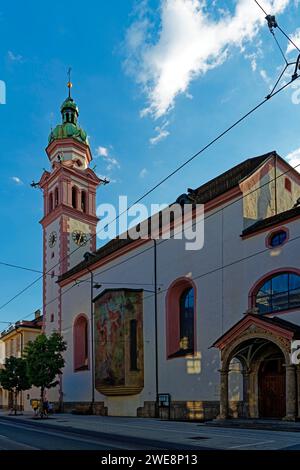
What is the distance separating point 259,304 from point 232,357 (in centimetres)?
265

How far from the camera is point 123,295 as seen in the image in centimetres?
3098

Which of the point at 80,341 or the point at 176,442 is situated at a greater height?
the point at 80,341

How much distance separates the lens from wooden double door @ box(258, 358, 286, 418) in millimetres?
21172

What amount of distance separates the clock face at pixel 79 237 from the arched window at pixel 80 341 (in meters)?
7.37

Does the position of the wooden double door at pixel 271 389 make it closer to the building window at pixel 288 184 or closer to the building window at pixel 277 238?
the building window at pixel 277 238

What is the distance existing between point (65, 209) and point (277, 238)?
24.5m

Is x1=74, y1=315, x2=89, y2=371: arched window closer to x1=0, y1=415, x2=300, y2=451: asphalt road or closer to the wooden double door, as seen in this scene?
the wooden double door

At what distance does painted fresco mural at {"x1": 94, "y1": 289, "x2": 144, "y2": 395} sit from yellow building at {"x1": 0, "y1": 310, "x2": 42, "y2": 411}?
19.3m

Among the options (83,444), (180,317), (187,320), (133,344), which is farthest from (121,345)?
(83,444)

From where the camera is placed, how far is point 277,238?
22.4 meters

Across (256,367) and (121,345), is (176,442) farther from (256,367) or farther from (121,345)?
(121,345)

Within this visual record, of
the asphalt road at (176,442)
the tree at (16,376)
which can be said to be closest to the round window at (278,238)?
the asphalt road at (176,442)

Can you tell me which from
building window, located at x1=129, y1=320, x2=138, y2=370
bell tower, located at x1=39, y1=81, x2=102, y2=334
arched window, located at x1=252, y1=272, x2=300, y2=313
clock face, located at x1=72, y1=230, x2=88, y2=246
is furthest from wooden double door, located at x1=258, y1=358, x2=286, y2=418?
clock face, located at x1=72, y1=230, x2=88, y2=246

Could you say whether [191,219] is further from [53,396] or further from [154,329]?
[53,396]
